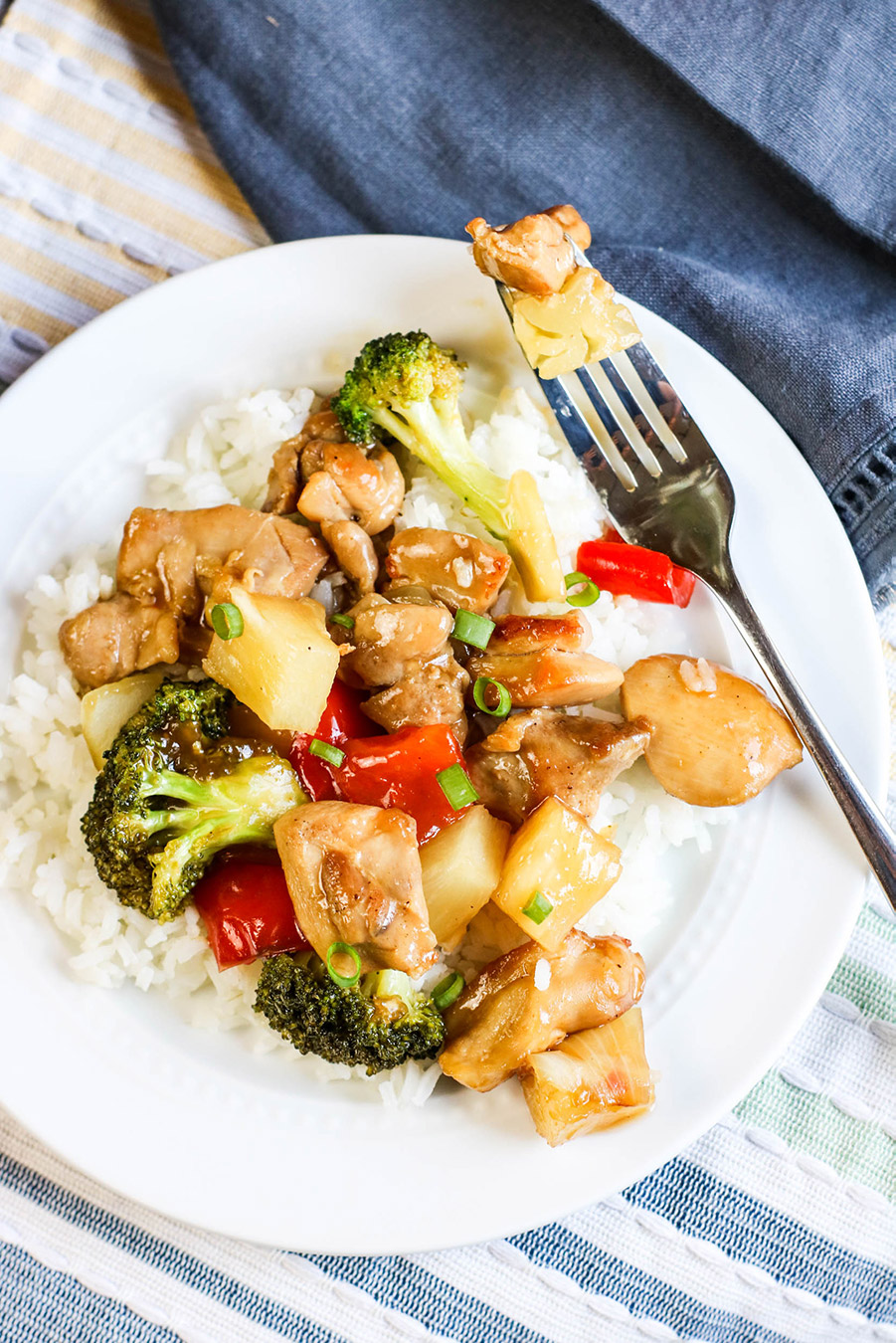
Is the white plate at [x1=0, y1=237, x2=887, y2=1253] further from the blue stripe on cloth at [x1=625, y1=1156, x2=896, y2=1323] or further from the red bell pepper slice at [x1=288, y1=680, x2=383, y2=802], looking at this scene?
the red bell pepper slice at [x1=288, y1=680, x2=383, y2=802]

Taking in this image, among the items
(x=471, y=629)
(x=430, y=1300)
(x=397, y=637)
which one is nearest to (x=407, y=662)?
(x=397, y=637)

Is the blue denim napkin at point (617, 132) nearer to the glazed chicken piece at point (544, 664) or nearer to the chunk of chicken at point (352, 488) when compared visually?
the chunk of chicken at point (352, 488)

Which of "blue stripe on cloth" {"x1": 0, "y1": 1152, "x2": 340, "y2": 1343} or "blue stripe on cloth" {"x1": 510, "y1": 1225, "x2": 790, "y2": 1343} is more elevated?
"blue stripe on cloth" {"x1": 510, "y1": 1225, "x2": 790, "y2": 1343}

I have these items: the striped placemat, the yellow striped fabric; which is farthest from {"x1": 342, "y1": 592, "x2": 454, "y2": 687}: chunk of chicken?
the striped placemat

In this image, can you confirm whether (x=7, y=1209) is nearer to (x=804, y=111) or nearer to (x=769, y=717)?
(x=769, y=717)

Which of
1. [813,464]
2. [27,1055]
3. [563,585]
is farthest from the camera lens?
[813,464]

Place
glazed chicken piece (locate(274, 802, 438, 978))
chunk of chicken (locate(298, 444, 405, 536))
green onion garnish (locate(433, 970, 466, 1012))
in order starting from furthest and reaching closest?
chunk of chicken (locate(298, 444, 405, 536)), green onion garnish (locate(433, 970, 466, 1012)), glazed chicken piece (locate(274, 802, 438, 978))

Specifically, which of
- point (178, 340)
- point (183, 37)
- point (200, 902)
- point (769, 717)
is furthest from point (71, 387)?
point (769, 717)

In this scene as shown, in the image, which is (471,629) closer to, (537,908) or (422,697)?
(422,697)

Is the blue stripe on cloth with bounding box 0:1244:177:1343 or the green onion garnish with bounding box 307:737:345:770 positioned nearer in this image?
the green onion garnish with bounding box 307:737:345:770
